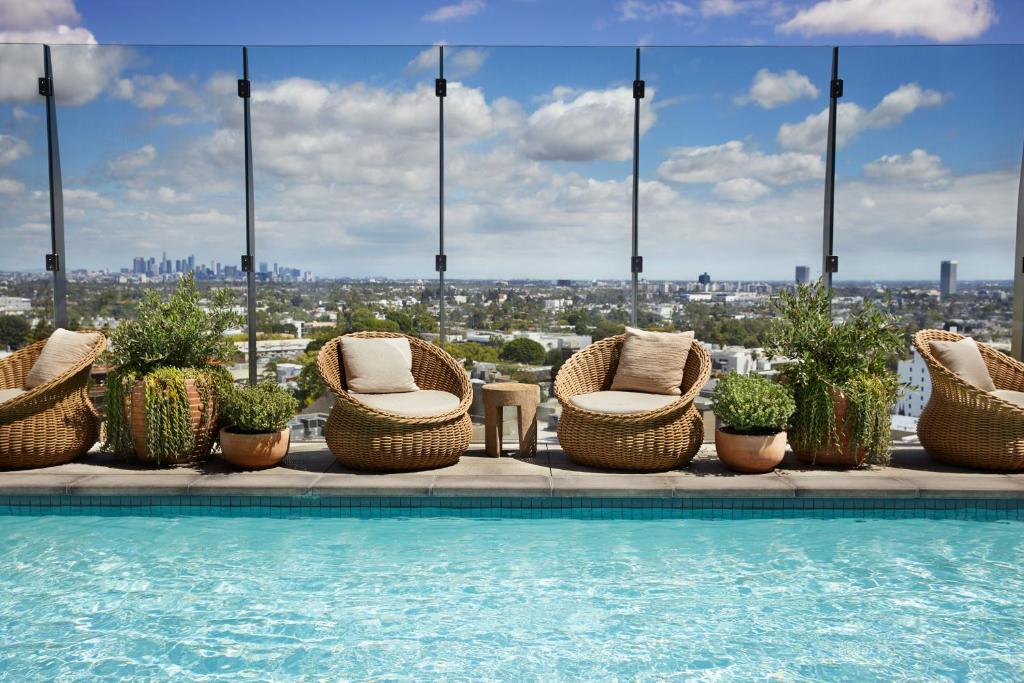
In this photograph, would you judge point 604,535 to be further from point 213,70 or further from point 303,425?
point 213,70

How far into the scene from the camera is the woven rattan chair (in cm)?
512

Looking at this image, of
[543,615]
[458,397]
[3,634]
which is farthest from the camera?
[458,397]

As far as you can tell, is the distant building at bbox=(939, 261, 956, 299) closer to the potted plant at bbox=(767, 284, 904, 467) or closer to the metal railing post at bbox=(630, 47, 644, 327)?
the potted plant at bbox=(767, 284, 904, 467)

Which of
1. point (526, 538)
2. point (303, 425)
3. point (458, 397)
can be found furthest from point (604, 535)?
point (303, 425)

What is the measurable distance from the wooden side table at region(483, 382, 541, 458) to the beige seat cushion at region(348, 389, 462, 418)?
0.72ft

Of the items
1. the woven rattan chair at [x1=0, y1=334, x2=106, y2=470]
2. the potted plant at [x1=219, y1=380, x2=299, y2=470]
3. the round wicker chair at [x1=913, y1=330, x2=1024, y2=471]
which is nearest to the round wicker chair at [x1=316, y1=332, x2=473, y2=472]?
the potted plant at [x1=219, y1=380, x2=299, y2=470]

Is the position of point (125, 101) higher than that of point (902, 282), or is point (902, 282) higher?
point (125, 101)

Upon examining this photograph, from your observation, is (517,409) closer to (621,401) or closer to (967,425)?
(621,401)

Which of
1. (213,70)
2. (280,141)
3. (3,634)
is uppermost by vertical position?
(213,70)

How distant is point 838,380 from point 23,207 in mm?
5743

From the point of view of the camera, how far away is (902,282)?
6.29 meters

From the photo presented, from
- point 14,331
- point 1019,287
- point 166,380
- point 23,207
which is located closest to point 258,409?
point 166,380

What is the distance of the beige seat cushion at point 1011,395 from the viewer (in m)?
5.28

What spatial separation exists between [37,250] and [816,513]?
18.2 feet
